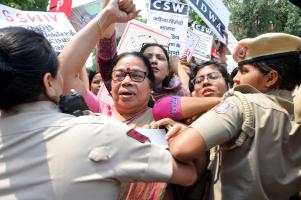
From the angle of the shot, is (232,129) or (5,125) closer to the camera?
(5,125)

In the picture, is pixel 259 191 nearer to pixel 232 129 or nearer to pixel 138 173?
pixel 232 129

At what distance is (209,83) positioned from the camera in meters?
2.86

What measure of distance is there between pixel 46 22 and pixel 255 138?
2.81 metres

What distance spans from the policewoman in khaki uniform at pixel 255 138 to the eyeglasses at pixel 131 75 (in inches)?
32.9

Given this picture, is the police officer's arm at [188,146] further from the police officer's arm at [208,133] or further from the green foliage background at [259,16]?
the green foliage background at [259,16]

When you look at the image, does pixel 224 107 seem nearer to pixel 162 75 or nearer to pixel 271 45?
pixel 271 45

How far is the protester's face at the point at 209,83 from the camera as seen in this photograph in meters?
2.84

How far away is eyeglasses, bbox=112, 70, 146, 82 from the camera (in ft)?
8.76

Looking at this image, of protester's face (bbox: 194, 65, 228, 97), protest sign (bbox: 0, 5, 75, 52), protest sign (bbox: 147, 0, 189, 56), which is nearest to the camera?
protester's face (bbox: 194, 65, 228, 97)

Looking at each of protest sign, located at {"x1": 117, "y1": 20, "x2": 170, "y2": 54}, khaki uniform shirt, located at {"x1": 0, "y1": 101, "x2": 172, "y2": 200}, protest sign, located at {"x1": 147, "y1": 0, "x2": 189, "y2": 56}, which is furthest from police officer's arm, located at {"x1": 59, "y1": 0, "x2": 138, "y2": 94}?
protest sign, located at {"x1": 147, "y1": 0, "x2": 189, "y2": 56}

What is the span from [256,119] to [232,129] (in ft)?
0.37

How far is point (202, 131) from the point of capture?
5.59ft

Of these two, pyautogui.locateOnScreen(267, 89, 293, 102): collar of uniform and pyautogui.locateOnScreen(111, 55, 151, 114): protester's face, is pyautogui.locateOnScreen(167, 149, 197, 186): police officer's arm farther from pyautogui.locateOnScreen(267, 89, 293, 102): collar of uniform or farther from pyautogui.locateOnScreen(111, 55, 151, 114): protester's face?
pyautogui.locateOnScreen(111, 55, 151, 114): protester's face

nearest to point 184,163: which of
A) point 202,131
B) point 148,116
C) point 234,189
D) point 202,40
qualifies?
point 202,131
